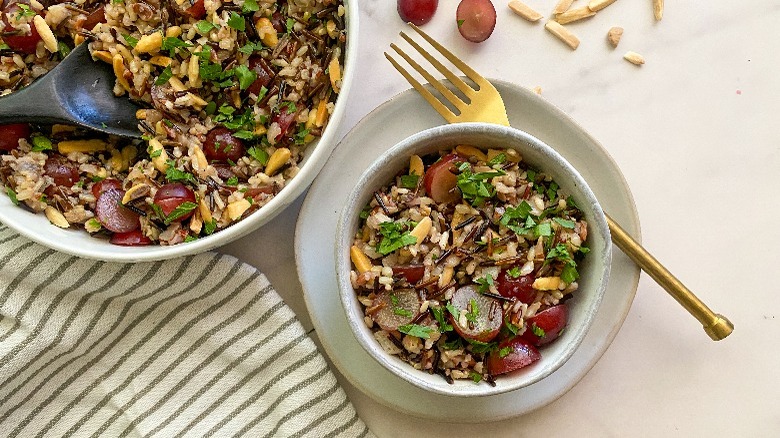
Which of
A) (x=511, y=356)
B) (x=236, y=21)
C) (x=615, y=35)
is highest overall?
(x=236, y=21)

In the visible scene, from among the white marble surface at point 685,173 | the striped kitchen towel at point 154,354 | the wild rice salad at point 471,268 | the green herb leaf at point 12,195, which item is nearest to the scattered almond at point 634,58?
the white marble surface at point 685,173

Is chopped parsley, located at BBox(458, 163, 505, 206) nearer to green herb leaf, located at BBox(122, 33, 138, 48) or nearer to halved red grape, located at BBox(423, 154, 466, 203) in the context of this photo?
halved red grape, located at BBox(423, 154, 466, 203)

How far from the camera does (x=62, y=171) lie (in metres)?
1.44

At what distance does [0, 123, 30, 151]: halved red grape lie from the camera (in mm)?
1436

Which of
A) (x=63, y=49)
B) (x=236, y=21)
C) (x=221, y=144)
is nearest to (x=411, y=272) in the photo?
(x=221, y=144)

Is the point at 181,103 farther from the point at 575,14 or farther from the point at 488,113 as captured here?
the point at 575,14

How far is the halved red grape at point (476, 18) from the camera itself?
1.56 meters

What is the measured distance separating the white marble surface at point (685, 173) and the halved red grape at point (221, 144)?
0.31m

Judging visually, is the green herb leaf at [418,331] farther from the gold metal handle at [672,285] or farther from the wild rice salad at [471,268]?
the gold metal handle at [672,285]

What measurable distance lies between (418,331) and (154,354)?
0.65 meters

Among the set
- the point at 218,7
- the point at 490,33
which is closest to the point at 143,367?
the point at 218,7

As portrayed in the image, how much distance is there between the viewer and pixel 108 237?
4.81 ft

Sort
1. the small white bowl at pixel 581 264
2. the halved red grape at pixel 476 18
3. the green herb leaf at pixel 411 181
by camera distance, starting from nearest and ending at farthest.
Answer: the small white bowl at pixel 581 264 < the green herb leaf at pixel 411 181 < the halved red grape at pixel 476 18

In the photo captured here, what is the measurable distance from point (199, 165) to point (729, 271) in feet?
3.56
